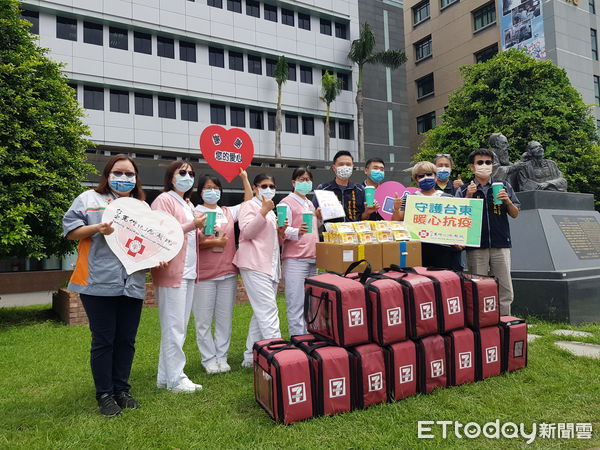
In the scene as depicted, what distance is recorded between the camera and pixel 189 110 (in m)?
24.9

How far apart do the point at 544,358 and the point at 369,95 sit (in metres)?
27.8

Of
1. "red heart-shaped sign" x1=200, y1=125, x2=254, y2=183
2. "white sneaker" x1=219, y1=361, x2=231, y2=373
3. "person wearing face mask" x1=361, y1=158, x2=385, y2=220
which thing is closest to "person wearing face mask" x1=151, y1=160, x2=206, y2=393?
"white sneaker" x1=219, y1=361, x2=231, y2=373

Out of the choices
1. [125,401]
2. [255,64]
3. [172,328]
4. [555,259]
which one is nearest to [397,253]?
[172,328]

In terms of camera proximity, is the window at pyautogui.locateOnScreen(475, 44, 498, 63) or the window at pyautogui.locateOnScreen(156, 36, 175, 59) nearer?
the window at pyautogui.locateOnScreen(156, 36, 175, 59)

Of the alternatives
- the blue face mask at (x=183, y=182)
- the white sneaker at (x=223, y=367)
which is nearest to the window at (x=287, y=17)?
the blue face mask at (x=183, y=182)

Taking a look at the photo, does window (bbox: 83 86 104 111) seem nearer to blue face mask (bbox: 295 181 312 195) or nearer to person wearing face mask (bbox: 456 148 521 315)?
blue face mask (bbox: 295 181 312 195)

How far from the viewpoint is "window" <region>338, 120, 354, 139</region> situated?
29692mm

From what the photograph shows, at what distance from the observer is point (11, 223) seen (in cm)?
757

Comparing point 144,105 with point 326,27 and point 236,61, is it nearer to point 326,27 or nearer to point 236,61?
point 236,61

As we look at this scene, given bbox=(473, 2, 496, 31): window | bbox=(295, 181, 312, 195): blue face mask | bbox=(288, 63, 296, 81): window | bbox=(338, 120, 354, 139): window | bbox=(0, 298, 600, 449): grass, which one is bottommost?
bbox=(0, 298, 600, 449): grass

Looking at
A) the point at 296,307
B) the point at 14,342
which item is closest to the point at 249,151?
the point at 296,307

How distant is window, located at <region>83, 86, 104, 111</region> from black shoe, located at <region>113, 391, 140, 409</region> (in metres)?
21.7

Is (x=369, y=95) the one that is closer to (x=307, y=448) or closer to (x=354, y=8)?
(x=354, y=8)

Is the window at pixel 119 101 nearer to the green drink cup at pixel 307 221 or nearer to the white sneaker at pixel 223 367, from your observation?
the white sneaker at pixel 223 367
